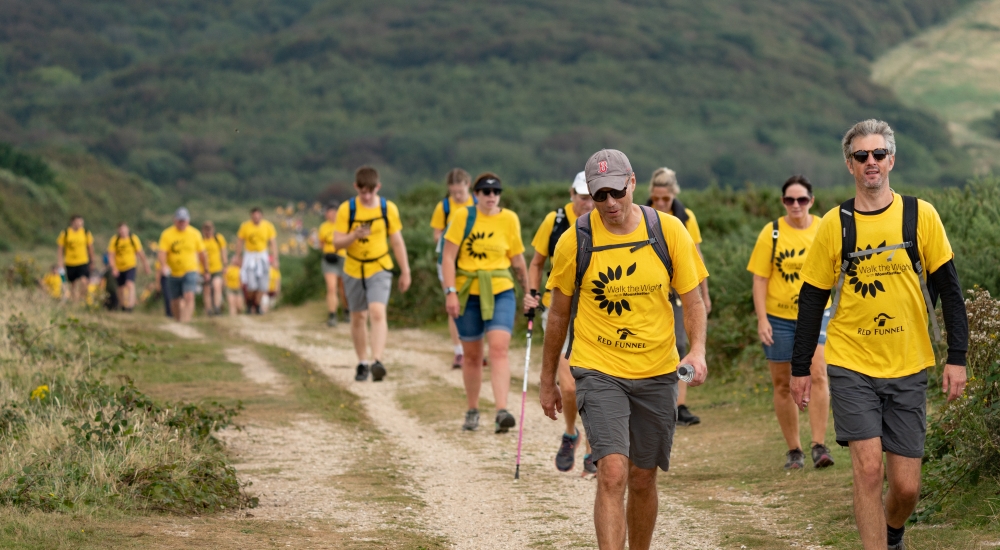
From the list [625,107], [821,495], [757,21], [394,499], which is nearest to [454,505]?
[394,499]

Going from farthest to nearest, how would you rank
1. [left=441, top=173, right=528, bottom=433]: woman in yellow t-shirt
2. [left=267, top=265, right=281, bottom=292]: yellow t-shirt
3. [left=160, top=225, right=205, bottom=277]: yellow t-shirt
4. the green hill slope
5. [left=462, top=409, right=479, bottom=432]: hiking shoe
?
the green hill slope
[left=267, top=265, right=281, bottom=292]: yellow t-shirt
[left=160, top=225, right=205, bottom=277]: yellow t-shirt
[left=462, top=409, right=479, bottom=432]: hiking shoe
[left=441, top=173, right=528, bottom=433]: woman in yellow t-shirt

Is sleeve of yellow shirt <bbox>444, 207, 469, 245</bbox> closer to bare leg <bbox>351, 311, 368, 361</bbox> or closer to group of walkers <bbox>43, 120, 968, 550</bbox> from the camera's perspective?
bare leg <bbox>351, 311, 368, 361</bbox>

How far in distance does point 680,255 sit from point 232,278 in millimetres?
23553

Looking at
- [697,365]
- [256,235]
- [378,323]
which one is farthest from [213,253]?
[697,365]

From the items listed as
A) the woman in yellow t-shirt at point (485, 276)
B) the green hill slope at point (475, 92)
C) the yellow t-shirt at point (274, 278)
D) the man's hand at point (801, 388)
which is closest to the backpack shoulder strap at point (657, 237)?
the man's hand at point (801, 388)

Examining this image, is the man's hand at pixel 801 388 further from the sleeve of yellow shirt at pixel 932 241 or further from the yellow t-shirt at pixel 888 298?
the sleeve of yellow shirt at pixel 932 241

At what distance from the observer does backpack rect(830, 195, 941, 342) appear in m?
5.78

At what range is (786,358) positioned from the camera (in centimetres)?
893

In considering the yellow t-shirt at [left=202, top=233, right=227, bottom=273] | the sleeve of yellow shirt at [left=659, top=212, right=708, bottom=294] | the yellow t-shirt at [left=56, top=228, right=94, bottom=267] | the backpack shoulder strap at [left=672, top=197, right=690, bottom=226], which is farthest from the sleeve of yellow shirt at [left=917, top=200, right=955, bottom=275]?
the yellow t-shirt at [left=202, top=233, right=227, bottom=273]

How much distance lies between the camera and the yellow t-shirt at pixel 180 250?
68.7ft

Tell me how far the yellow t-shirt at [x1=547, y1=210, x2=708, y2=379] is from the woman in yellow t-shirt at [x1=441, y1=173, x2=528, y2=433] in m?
4.47

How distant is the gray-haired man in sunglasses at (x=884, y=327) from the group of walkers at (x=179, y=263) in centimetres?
1602

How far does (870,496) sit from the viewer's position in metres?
5.75

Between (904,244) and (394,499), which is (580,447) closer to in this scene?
(394,499)
